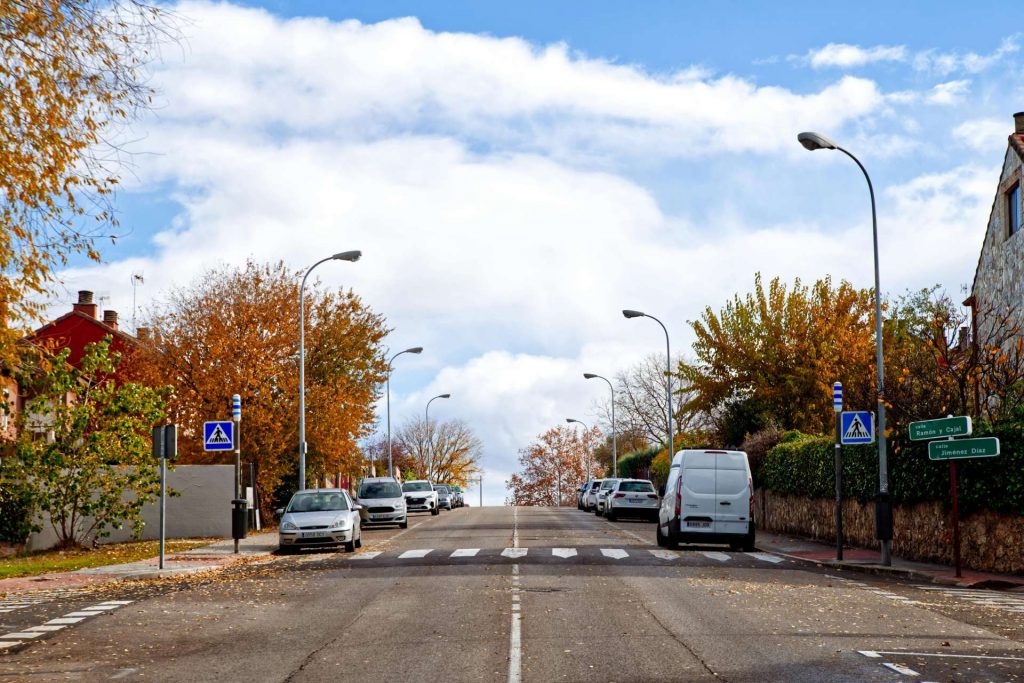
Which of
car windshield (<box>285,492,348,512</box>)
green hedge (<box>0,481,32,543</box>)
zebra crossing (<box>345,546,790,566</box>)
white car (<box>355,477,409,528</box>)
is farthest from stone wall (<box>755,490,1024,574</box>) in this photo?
green hedge (<box>0,481,32,543</box>)

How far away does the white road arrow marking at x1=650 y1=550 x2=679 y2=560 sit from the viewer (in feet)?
79.4

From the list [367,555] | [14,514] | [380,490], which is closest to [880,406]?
[367,555]

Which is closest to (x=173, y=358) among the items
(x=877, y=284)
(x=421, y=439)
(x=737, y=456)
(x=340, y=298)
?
(x=340, y=298)

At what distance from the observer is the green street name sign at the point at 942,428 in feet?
62.4

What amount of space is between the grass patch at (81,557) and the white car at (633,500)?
60.4ft

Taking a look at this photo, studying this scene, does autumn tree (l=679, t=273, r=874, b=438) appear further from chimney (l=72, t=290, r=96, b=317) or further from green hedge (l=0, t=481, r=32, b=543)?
chimney (l=72, t=290, r=96, b=317)

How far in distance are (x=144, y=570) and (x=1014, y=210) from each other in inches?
984

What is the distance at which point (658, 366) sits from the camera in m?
86.8

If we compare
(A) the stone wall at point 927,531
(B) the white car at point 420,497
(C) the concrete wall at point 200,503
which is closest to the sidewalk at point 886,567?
(A) the stone wall at point 927,531

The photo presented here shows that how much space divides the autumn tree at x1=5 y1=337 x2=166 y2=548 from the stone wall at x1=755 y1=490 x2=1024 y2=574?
16956mm

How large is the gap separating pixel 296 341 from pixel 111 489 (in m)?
12.9

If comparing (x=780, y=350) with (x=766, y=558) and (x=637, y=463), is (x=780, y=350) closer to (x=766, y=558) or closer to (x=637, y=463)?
(x=766, y=558)

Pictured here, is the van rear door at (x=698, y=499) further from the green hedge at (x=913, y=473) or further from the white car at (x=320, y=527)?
the white car at (x=320, y=527)

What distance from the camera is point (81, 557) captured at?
84.5 ft
